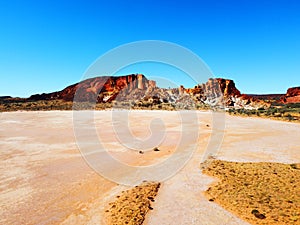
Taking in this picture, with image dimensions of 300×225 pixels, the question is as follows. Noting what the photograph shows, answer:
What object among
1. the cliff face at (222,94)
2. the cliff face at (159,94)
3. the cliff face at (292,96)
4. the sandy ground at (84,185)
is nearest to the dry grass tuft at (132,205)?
the sandy ground at (84,185)

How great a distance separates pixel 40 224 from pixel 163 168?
502cm

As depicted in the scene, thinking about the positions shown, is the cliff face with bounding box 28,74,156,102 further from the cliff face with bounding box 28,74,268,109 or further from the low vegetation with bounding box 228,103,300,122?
the low vegetation with bounding box 228,103,300,122

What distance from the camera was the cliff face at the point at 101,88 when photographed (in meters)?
90.3

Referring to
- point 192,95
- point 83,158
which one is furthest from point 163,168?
point 192,95

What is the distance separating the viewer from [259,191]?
19.8ft

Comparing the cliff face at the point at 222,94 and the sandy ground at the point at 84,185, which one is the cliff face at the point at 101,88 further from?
the sandy ground at the point at 84,185

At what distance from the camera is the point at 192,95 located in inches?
3142

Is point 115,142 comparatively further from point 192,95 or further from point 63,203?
point 192,95

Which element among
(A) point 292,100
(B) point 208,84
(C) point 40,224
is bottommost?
(C) point 40,224

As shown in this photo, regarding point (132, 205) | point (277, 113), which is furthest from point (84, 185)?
point (277, 113)

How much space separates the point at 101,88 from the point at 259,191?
3972 inches

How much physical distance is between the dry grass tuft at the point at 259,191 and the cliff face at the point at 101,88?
267 ft

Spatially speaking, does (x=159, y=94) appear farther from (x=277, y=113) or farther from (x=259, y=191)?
(x=259, y=191)

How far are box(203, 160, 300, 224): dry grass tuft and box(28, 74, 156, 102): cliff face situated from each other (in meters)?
81.3
